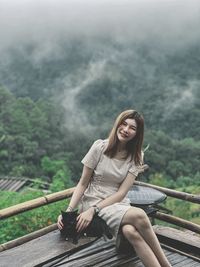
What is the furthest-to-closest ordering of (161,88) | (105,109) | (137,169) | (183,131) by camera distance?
(161,88) → (105,109) → (183,131) → (137,169)

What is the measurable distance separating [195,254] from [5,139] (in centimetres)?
2458

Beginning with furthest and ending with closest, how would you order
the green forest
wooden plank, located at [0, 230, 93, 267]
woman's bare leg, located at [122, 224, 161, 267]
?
the green forest
wooden plank, located at [0, 230, 93, 267]
woman's bare leg, located at [122, 224, 161, 267]

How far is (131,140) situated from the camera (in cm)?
288

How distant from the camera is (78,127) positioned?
35.9 m

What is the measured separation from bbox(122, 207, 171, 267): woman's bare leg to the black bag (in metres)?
0.24

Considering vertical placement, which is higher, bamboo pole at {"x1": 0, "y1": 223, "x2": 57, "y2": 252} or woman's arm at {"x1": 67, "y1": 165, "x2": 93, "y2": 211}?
woman's arm at {"x1": 67, "y1": 165, "x2": 93, "y2": 211}

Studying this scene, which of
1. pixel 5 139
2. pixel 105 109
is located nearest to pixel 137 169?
pixel 5 139

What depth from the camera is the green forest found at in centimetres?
2280

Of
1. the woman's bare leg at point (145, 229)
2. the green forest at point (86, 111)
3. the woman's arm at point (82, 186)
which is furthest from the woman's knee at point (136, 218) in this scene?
the green forest at point (86, 111)

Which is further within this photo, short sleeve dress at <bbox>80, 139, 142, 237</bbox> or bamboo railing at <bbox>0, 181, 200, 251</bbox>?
bamboo railing at <bbox>0, 181, 200, 251</bbox>

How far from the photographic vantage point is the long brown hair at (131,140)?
2.81 meters

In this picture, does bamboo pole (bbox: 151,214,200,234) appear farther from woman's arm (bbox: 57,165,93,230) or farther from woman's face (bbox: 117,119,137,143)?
woman's face (bbox: 117,119,137,143)

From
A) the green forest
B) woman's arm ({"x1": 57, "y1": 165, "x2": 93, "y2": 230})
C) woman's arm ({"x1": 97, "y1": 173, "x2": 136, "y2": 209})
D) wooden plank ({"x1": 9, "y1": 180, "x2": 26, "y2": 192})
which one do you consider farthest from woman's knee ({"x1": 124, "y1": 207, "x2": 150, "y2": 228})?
wooden plank ({"x1": 9, "y1": 180, "x2": 26, "y2": 192})

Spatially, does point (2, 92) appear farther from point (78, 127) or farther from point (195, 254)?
point (195, 254)
